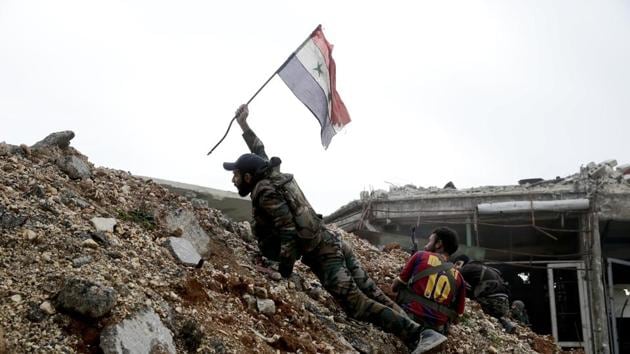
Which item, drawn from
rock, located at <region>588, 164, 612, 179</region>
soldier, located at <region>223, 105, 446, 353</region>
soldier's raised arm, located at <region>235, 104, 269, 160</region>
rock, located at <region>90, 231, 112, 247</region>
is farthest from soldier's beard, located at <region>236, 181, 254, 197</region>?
rock, located at <region>588, 164, 612, 179</region>

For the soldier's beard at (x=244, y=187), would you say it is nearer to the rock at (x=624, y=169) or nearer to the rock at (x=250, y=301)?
the rock at (x=250, y=301)

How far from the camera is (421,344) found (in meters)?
5.27

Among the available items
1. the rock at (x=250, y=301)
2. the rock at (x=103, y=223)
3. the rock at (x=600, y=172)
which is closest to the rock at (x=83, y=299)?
the rock at (x=103, y=223)

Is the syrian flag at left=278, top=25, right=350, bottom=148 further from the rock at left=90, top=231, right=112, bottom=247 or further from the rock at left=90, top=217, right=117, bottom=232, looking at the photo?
the rock at left=90, top=231, right=112, bottom=247

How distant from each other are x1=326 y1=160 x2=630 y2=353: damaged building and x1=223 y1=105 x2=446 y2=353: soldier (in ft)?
19.7

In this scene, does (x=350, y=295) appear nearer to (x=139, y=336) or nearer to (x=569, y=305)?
(x=139, y=336)

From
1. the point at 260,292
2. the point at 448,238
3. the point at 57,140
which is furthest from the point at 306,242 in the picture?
the point at 57,140

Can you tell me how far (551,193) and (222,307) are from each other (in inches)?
370

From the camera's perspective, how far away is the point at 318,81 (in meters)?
7.27

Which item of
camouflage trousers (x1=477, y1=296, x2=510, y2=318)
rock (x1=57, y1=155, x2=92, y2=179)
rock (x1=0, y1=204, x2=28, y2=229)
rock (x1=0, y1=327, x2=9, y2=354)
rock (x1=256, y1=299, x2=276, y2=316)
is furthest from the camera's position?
camouflage trousers (x1=477, y1=296, x2=510, y2=318)

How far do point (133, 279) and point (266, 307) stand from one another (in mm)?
1054

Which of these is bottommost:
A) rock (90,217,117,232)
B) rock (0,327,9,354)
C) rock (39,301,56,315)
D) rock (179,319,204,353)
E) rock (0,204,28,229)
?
rock (0,327,9,354)

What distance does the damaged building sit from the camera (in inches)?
483

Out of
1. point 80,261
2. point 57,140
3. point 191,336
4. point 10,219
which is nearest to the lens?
point 191,336
